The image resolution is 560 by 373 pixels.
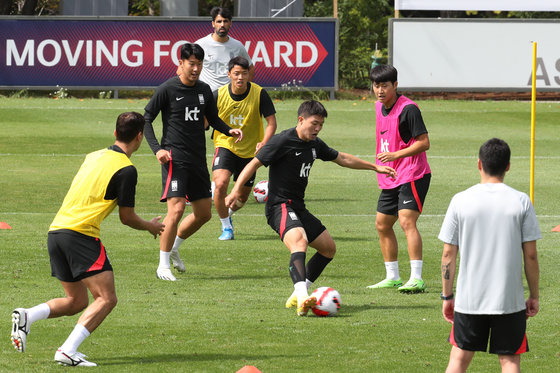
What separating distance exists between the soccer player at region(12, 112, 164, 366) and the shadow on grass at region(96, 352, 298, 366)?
10.6 inches

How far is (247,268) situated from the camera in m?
11.1

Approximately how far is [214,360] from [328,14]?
30.7m

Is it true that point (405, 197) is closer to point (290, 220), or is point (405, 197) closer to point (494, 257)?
point (290, 220)

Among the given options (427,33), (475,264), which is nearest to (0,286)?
(475,264)

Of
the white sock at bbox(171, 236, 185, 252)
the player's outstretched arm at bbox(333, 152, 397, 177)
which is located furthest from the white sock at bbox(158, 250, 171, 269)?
the player's outstretched arm at bbox(333, 152, 397, 177)

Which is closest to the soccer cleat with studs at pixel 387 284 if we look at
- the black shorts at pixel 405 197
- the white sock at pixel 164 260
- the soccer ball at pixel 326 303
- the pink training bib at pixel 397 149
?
the black shorts at pixel 405 197

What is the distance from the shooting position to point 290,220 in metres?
9.10

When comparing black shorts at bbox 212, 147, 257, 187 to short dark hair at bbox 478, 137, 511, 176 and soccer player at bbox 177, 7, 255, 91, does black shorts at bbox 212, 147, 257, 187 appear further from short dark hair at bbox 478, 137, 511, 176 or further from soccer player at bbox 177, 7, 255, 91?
short dark hair at bbox 478, 137, 511, 176

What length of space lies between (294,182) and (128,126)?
2.36 metres

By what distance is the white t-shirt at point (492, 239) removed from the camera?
19.0 ft

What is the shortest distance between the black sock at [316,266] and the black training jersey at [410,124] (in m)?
1.47

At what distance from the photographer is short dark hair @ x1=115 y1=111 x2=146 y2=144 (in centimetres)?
730

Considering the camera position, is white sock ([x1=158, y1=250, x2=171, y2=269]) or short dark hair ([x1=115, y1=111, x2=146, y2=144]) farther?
white sock ([x1=158, y1=250, x2=171, y2=269])

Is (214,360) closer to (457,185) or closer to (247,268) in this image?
(247,268)
